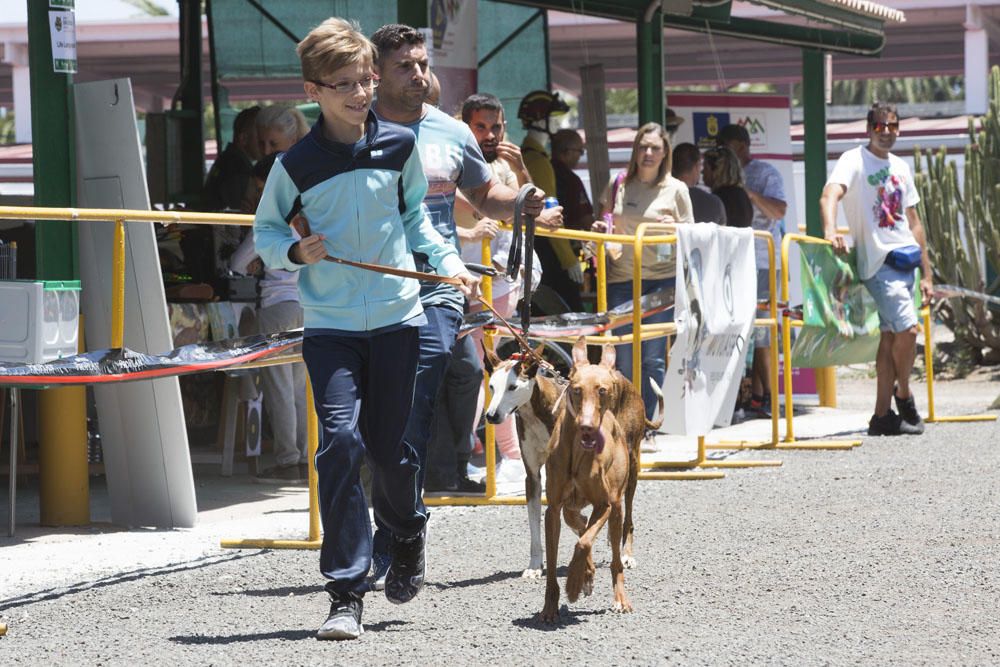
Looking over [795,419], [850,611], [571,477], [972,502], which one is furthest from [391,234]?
[795,419]

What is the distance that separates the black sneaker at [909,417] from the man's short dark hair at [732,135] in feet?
8.47

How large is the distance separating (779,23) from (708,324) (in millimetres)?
6325

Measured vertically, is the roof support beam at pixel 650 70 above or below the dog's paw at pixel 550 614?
above

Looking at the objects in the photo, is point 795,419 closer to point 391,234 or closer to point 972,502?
point 972,502

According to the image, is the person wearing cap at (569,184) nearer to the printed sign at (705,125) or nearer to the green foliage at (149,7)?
the printed sign at (705,125)

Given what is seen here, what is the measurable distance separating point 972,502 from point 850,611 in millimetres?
2913

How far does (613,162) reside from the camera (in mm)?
21859

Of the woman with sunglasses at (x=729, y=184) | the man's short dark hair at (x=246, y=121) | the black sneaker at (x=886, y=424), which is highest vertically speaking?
the man's short dark hair at (x=246, y=121)

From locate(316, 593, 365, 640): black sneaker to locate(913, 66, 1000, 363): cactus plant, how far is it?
14029 mm

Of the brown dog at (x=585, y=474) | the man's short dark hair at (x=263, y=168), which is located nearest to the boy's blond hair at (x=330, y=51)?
the brown dog at (x=585, y=474)

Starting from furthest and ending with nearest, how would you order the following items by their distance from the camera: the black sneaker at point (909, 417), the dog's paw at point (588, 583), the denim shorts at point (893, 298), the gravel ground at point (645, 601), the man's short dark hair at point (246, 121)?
the black sneaker at point (909, 417)
the denim shorts at point (893, 298)
the man's short dark hair at point (246, 121)
the dog's paw at point (588, 583)
the gravel ground at point (645, 601)

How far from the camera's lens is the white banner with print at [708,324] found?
348 inches

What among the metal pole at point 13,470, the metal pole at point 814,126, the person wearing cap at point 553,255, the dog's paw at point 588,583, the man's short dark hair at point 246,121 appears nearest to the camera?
the dog's paw at point 588,583

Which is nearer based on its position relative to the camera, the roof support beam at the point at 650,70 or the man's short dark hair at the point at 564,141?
the man's short dark hair at the point at 564,141
